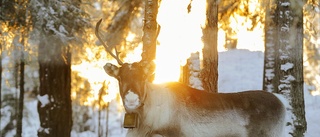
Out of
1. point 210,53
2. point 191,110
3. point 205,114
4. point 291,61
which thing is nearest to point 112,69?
point 191,110

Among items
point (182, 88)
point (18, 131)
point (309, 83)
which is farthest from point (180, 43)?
point (309, 83)

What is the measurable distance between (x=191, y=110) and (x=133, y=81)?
3.60 feet

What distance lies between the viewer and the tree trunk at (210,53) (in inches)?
354

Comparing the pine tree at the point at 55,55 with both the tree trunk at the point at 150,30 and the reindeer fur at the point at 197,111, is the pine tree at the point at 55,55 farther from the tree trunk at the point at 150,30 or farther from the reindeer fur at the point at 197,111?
the reindeer fur at the point at 197,111

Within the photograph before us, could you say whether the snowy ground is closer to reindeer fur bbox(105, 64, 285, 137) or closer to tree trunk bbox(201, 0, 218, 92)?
tree trunk bbox(201, 0, 218, 92)

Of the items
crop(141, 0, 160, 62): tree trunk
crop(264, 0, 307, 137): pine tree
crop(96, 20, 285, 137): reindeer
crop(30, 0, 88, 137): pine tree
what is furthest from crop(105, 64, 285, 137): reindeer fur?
crop(30, 0, 88, 137): pine tree

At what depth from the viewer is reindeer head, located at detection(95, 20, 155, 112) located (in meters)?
6.94

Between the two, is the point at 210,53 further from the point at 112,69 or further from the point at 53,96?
the point at 53,96

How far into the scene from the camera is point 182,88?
775 centimetres

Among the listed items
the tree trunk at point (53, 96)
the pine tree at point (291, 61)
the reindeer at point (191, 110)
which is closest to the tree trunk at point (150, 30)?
the reindeer at point (191, 110)

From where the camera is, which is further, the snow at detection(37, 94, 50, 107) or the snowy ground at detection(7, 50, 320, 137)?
the snowy ground at detection(7, 50, 320, 137)

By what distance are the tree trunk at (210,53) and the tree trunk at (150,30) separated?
2.94 ft

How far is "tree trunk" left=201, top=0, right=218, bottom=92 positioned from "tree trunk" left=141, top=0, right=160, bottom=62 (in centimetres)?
90

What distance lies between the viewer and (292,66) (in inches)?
410
